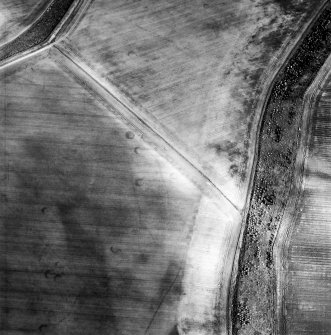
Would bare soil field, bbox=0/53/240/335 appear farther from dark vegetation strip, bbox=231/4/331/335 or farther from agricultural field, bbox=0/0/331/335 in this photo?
dark vegetation strip, bbox=231/4/331/335

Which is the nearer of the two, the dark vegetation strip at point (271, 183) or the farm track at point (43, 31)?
the farm track at point (43, 31)

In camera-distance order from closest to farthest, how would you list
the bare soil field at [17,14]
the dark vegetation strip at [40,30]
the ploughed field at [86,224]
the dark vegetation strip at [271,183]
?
the ploughed field at [86,224] → the dark vegetation strip at [271,183] → the dark vegetation strip at [40,30] → the bare soil field at [17,14]

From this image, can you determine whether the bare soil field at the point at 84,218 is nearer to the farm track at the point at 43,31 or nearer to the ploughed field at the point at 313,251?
the farm track at the point at 43,31

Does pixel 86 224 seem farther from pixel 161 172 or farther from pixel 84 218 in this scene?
pixel 161 172

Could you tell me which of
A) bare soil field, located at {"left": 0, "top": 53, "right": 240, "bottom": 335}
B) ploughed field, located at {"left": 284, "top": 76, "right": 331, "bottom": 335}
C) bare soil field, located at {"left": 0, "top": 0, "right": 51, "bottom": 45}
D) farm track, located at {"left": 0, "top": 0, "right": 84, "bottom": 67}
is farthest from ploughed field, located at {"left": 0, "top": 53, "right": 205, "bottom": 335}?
ploughed field, located at {"left": 284, "top": 76, "right": 331, "bottom": 335}

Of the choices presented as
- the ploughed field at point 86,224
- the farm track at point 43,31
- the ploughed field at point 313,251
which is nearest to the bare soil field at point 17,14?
the farm track at point 43,31

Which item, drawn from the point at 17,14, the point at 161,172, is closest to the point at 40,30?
the point at 17,14
